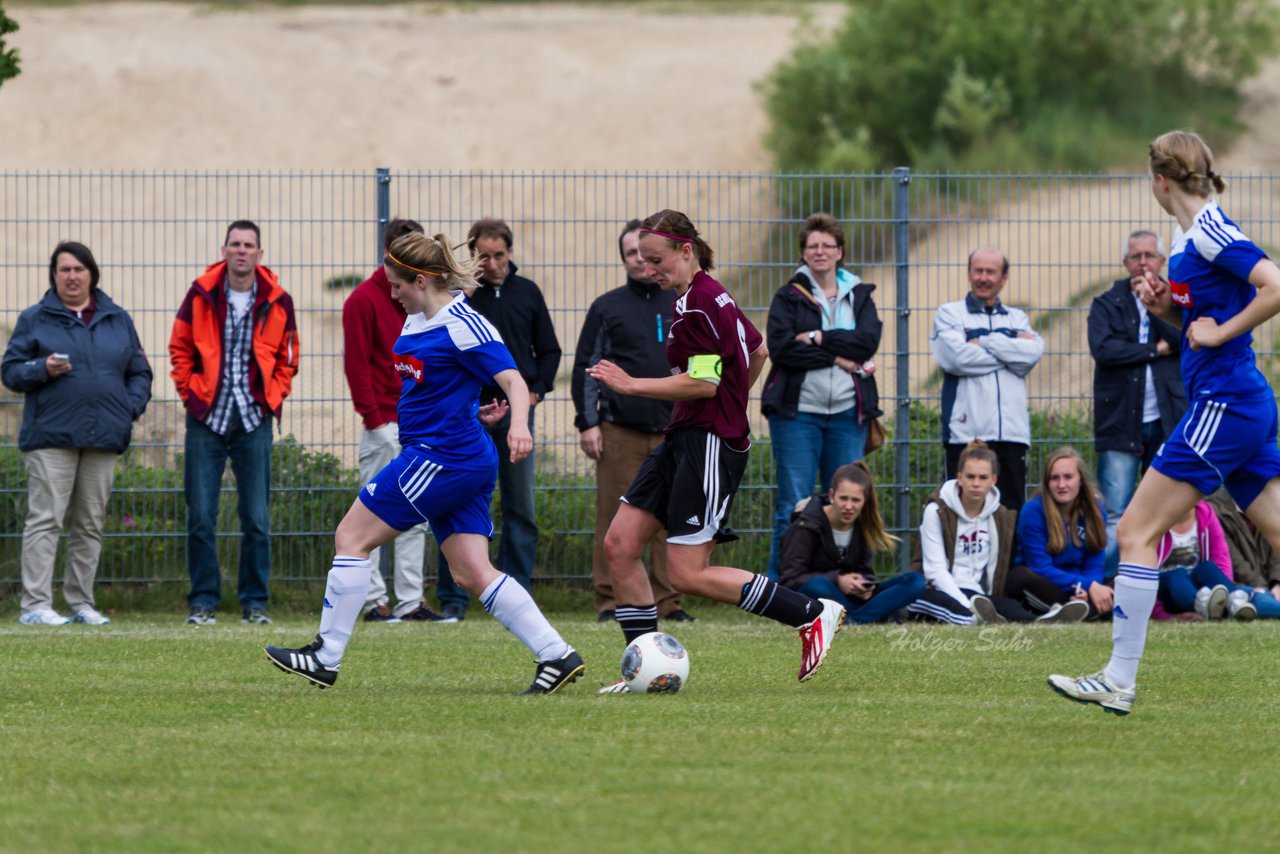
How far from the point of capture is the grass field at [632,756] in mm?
4730

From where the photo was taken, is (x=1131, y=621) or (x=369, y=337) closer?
(x=1131, y=621)

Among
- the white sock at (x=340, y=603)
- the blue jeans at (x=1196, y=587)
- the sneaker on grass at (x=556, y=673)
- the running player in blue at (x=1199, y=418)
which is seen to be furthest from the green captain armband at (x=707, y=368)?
the blue jeans at (x=1196, y=587)

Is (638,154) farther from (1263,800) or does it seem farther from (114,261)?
(1263,800)

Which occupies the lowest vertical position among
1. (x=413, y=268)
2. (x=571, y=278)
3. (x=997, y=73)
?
(x=413, y=268)

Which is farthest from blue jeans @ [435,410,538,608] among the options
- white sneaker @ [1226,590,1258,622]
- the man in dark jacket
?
white sneaker @ [1226,590,1258,622]

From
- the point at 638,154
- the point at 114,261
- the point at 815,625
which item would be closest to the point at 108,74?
the point at 638,154

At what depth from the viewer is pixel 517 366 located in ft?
37.8

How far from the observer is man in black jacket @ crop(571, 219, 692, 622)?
11.5m

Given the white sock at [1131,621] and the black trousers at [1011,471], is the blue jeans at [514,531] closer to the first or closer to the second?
the black trousers at [1011,471]

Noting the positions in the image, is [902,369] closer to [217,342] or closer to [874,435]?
[874,435]

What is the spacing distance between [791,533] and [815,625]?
3491 millimetres

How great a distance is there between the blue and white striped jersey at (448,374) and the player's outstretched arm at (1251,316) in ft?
8.97

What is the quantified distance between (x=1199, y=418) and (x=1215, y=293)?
1.58ft

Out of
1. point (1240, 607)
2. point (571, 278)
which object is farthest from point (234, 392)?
point (1240, 607)
